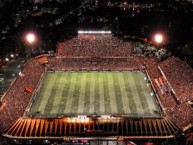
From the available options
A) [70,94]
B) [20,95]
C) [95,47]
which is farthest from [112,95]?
[95,47]

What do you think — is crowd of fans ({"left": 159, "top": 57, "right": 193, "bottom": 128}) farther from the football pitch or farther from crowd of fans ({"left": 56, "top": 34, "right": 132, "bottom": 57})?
crowd of fans ({"left": 56, "top": 34, "right": 132, "bottom": 57})

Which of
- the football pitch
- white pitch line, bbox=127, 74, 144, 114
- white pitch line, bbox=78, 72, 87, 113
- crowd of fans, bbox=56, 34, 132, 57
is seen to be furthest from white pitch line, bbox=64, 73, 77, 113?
white pitch line, bbox=127, 74, 144, 114

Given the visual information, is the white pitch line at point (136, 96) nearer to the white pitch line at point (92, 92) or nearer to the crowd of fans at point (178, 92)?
the crowd of fans at point (178, 92)

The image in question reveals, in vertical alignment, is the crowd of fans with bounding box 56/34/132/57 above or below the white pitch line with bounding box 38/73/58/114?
above

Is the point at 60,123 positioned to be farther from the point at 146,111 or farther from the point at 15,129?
the point at 146,111

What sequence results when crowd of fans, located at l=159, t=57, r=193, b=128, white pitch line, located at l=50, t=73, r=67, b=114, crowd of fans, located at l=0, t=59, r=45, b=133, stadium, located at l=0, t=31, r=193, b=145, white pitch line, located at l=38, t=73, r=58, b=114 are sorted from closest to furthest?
stadium, located at l=0, t=31, r=193, b=145, crowd of fans, located at l=159, t=57, r=193, b=128, crowd of fans, located at l=0, t=59, r=45, b=133, white pitch line, located at l=50, t=73, r=67, b=114, white pitch line, located at l=38, t=73, r=58, b=114

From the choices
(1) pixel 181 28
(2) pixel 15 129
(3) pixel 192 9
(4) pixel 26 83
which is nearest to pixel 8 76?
(4) pixel 26 83

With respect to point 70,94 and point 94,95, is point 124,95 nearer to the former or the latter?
point 94,95

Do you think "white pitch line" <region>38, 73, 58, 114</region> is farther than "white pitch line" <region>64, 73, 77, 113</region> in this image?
Yes
